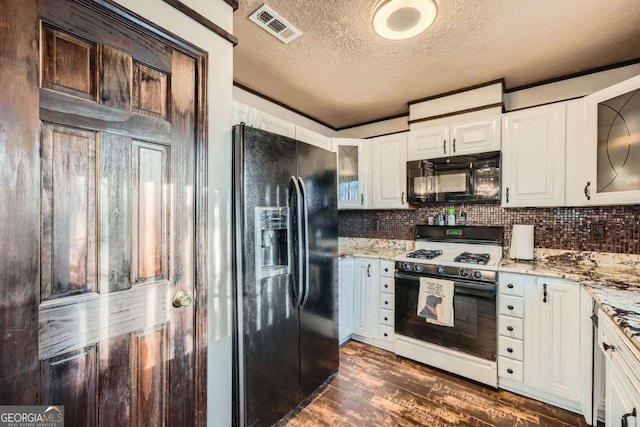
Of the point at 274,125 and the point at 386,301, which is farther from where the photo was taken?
the point at 386,301

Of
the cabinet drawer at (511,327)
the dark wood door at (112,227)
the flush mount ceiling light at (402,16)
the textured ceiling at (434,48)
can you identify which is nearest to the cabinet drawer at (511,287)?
the cabinet drawer at (511,327)

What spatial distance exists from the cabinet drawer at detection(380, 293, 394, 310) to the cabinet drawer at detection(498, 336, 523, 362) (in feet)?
2.93

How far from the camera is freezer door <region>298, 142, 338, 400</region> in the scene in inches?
73.7

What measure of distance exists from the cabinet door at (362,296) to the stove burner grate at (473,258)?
83cm

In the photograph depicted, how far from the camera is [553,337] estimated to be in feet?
6.12

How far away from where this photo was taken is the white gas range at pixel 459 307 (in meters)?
2.10

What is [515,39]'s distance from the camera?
6.14 ft

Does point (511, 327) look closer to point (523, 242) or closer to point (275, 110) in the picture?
point (523, 242)

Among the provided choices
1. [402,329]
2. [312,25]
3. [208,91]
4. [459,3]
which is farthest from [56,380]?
[459,3]

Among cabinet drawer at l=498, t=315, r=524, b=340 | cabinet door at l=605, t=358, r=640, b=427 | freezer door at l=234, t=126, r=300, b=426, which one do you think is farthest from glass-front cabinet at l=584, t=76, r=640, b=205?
freezer door at l=234, t=126, r=300, b=426

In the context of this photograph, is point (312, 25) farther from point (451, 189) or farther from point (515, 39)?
point (451, 189)

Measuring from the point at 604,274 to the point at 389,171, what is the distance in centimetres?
188

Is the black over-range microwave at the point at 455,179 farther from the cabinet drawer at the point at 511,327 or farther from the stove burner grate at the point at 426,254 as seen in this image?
the cabinet drawer at the point at 511,327

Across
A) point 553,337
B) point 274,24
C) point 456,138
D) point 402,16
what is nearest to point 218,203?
point 274,24
